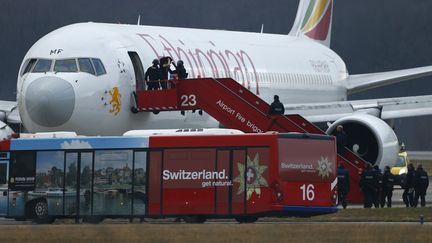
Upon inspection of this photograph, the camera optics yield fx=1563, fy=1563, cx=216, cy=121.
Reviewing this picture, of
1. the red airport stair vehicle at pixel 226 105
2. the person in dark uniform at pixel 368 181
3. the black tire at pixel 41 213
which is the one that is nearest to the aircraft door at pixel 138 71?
the red airport stair vehicle at pixel 226 105

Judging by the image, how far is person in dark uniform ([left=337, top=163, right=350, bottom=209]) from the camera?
39594mm

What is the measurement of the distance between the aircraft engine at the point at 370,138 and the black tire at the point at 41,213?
38.4 ft

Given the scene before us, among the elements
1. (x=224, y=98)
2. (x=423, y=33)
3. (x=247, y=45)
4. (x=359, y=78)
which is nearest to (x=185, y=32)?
(x=247, y=45)

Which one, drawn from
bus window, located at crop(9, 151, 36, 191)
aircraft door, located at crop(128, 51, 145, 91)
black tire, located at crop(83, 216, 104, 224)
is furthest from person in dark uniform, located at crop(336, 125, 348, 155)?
bus window, located at crop(9, 151, 36, 191)

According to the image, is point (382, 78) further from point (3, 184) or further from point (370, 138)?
point (3, 184)

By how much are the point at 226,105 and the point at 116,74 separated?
3.12 metres

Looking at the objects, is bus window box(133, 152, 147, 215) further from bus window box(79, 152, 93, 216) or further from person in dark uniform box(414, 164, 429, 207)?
person in dark uniform box(414, 164, 429, 207)

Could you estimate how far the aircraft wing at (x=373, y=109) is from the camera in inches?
1849

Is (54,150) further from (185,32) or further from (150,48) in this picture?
(185,32)

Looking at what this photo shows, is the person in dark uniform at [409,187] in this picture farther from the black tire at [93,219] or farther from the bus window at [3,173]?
the bus window at [3,173]

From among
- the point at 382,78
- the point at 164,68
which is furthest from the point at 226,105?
the point at 382,78

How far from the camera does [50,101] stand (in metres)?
39.4

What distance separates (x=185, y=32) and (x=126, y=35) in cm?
450

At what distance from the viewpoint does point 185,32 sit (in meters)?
47.1
